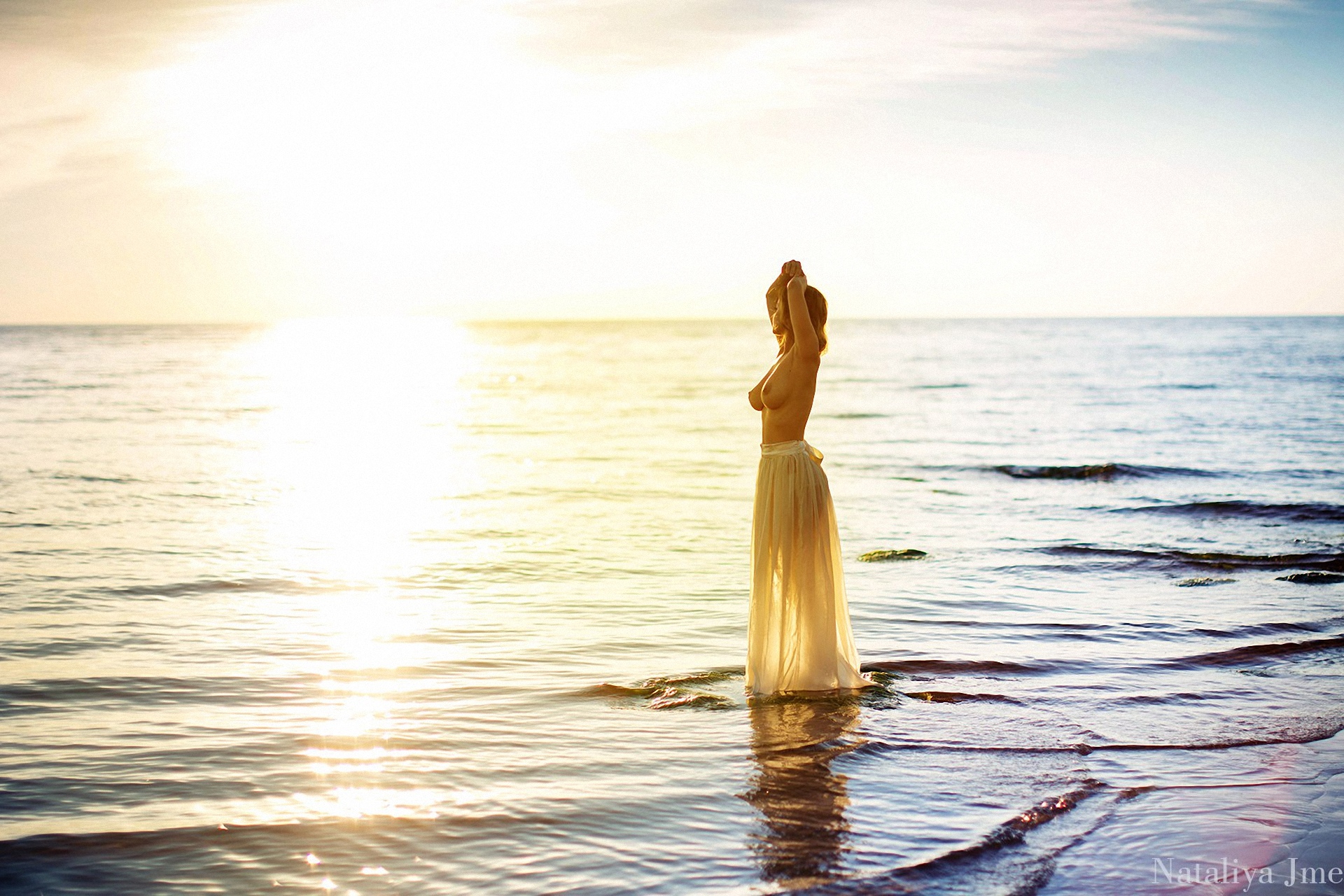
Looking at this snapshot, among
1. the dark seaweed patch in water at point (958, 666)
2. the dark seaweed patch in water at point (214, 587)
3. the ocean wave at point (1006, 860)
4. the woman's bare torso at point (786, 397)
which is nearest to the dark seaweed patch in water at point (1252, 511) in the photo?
the dark seaweed patch in water at point (958, 666)

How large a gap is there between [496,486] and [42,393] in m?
32.1

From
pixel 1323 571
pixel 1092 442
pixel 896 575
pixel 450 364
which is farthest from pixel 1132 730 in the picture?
pixel 450 364

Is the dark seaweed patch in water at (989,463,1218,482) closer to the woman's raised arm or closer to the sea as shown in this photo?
the sea

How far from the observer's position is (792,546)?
682 centimetres

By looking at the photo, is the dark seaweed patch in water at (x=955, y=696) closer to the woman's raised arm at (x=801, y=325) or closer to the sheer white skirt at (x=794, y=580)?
the sheer white skirt at (x=794, y=580)

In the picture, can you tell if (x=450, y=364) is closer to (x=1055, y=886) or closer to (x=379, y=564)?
(x=379, y=564)

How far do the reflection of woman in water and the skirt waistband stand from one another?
1.56 metres

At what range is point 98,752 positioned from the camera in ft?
20.0

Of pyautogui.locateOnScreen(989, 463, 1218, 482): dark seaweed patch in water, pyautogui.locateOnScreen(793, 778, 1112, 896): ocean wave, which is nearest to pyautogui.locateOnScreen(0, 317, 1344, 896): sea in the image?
pyautogui.locateOnScreen(793, 778, 1112, 896): ocean wave

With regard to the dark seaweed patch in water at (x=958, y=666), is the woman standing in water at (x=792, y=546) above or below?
above

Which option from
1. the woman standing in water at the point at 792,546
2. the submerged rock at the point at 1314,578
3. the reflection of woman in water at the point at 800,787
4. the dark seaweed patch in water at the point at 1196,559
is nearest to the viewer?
the reflection of woman in water at the point at 800,787

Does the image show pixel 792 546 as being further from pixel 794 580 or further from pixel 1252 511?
pixel 1252 511

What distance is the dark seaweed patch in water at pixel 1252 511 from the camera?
16.2 m

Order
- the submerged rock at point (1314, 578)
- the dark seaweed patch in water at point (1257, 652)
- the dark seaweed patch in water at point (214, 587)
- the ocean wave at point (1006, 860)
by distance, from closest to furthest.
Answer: the ocean wave at point (1006, 860)
the dark seaweed patch in water at point (1257, 652)
the dark seaweed patch in water at point (214, 587)
the submerged rock at point (1314, 578)
